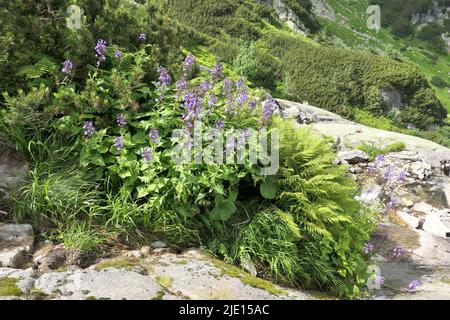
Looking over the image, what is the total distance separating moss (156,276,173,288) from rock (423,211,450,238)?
616cm

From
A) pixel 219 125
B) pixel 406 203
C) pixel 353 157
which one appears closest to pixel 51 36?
pixel 219 125

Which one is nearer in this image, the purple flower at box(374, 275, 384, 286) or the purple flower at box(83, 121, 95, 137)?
the purple flower at box(83, 121, 95, 137)

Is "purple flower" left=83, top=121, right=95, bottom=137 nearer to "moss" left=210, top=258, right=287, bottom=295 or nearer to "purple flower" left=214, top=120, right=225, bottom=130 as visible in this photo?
"purple flower" left=214, top=120, right=225, bottom=130

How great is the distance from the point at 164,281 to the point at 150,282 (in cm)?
15

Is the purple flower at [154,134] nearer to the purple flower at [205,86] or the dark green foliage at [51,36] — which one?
the purple flower at [205,86]

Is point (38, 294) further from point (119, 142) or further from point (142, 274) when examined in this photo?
point (119, 142)

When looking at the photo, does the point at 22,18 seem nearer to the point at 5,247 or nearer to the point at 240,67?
the point at 5,247

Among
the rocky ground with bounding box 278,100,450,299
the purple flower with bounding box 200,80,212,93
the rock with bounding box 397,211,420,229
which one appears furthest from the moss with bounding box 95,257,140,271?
the rock with bounding box 397,211,420,229

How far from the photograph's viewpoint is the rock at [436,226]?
8.20 metres

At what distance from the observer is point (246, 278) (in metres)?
4.31

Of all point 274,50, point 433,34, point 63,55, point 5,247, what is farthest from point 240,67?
point 433,34

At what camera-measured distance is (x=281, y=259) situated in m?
4.61

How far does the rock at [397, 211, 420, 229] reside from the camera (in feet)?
27.6

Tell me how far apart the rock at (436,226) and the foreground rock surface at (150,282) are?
4.95m
